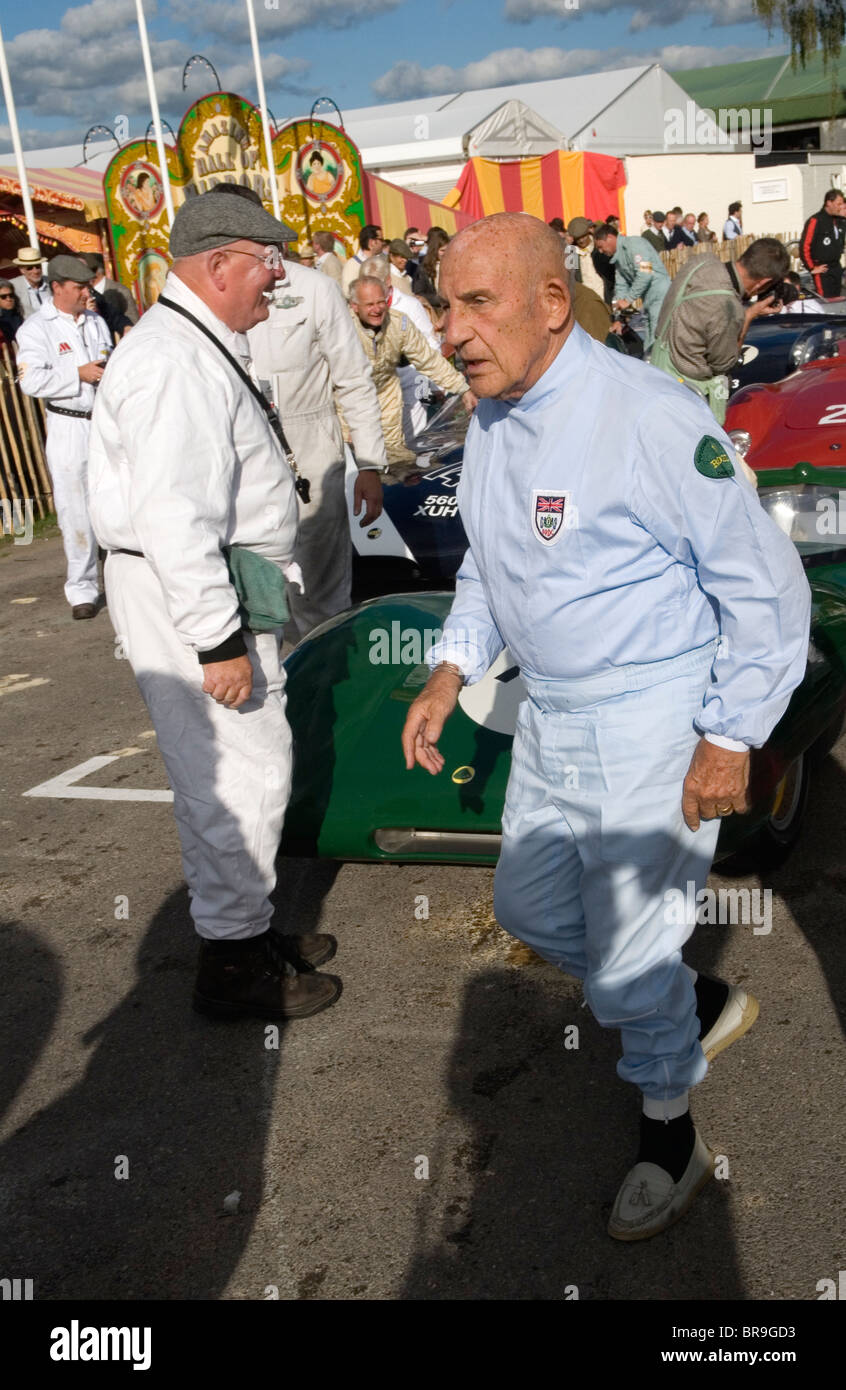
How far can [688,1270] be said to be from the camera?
2322 millimetres

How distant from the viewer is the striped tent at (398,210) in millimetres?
21297

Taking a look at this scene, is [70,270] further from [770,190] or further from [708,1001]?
[770,190]

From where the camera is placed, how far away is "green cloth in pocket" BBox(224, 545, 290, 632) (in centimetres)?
298

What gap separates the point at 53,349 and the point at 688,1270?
6985 mm

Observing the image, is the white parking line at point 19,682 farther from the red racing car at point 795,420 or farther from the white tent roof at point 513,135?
the white tent roof at point 513,135

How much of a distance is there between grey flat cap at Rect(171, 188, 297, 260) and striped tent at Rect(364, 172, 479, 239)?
1810cm

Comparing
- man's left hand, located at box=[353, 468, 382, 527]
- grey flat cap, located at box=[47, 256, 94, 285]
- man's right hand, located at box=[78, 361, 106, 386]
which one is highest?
grey flat cap, located at box=[47, 256, 94, 285]

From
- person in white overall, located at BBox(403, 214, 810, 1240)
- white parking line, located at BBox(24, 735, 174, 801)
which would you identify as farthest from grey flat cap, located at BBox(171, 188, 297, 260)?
white parking line, located at BBox(24, 735, 174, 801)

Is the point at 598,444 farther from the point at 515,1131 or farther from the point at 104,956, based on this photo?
the point at 104,956

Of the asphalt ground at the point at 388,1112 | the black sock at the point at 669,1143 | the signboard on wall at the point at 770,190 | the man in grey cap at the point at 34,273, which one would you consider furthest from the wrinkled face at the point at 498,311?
the signboard on wall at the point at 770,190

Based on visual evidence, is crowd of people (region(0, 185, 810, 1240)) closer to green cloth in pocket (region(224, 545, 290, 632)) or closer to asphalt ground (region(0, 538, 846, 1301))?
green cloth in pocket (region(224, 545, 290, 632))

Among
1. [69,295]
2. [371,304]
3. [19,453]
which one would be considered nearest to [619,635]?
[371,304]

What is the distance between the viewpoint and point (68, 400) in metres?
7.88
